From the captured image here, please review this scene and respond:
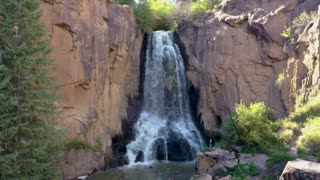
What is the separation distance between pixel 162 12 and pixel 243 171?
2094cm

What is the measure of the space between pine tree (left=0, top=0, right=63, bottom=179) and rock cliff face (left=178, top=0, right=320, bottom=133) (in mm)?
15038

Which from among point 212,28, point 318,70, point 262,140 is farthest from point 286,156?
point 212,28

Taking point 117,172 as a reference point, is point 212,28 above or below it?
above

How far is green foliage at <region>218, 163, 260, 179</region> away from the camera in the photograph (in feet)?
49.8

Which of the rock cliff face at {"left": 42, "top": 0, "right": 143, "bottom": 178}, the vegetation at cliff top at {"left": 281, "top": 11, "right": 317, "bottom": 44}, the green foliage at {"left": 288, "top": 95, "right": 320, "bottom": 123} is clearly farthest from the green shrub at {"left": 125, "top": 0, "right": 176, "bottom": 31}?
the green foliage at {"left": 288, "top": 95, "right": 320, "bottom": 123}

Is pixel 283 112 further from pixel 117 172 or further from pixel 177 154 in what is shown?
pixel 117 172

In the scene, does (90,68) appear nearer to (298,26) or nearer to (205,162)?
(205,162)

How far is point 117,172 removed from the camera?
19625 millimetres

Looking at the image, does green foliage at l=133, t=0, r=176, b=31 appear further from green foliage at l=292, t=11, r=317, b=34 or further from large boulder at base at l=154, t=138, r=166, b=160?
green foliage at l=292, t=11, r=317, b=34

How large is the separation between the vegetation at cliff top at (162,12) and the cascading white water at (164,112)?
5.04 ft

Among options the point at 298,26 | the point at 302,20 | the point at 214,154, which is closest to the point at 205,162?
the point at 214,154

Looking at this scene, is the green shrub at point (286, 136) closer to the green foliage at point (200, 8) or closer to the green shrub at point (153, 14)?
the green shrub at point (153, 14)

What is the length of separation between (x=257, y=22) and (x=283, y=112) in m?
6.66

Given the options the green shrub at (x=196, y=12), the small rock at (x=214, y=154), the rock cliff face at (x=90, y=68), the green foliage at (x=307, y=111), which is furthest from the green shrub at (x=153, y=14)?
the small rock at (x=214, y=154)
